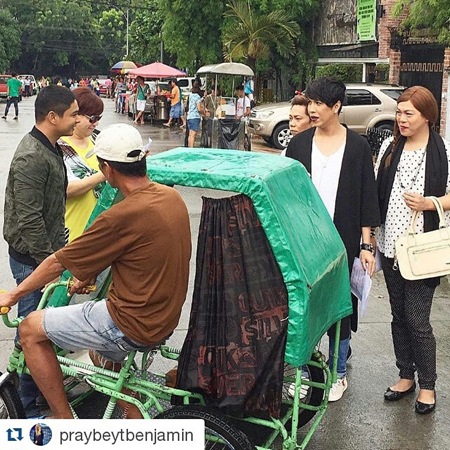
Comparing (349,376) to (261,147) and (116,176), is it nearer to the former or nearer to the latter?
(116,176)

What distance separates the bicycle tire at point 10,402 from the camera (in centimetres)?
350

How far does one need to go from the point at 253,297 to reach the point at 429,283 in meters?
1.54

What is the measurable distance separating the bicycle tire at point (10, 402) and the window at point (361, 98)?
15342 millimetres

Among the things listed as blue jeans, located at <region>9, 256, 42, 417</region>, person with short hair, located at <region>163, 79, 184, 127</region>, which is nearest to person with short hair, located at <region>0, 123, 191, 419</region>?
blue jeans, located at <region>9, 256, 42, 417</region>

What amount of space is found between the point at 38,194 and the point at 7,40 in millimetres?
66074

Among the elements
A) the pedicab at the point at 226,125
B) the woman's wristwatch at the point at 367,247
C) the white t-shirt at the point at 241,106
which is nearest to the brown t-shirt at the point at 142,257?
the woman's wristwatch at the point at 367,247

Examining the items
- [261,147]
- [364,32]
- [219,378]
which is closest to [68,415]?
[219,378]

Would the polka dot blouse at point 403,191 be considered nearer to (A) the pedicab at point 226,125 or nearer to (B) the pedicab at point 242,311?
(B) the pedicab at point 242,311

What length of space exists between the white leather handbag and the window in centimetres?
1416

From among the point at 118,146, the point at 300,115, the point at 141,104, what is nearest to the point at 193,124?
the point at 141,104

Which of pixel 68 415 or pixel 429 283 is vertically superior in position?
→ pixel 429 283

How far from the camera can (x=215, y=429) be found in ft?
10.3

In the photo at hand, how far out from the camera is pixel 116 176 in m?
3.13

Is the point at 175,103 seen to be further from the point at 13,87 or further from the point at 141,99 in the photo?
the point at 13,87
